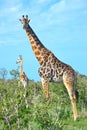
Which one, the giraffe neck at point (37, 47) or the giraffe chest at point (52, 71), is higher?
the giraffe neck at point (37, 47)

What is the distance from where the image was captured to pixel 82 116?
13.2 meters

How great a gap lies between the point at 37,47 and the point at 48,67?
0.99 meters

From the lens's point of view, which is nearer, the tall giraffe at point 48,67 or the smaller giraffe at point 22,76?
the tall giraffe at point 48,67

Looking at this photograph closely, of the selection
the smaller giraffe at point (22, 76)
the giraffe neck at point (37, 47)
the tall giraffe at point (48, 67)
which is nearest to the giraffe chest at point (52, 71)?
the tall giraffe at point (48, 67)

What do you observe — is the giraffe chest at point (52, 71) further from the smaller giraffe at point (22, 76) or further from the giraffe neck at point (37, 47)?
the smaller giraffe at point (22, 76)

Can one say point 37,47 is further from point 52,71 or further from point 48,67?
point 52,71

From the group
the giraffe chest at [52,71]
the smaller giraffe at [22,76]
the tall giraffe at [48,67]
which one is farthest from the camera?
the smaller giraffe at [22,76]

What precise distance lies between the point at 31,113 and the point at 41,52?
319 inches

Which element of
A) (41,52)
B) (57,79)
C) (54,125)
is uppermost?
(41,52)

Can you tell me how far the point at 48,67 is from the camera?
15.2 m

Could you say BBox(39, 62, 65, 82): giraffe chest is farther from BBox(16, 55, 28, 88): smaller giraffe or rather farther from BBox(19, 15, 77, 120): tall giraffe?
BBox(16, 55, 28, 88): smaller giraffe

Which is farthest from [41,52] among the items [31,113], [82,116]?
[31,113]

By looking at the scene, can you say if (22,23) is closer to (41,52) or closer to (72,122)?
(41,52)

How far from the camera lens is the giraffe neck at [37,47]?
1543 centimetres
